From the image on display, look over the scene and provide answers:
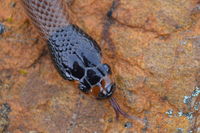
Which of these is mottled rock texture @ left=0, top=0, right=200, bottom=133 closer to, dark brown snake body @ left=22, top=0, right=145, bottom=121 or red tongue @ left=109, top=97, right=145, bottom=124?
red tongue @ left=109, top=97, right=145, bottom=124

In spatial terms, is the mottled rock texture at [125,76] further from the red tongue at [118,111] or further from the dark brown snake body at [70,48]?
the dark brown snake body at [70,48]

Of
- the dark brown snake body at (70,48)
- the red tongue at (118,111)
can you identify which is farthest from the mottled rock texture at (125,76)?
the dark brown snake body at (70,48)

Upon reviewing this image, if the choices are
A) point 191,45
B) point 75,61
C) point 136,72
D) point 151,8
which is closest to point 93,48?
point 75,61

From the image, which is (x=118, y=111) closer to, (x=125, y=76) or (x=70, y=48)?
(x=125, y=76)

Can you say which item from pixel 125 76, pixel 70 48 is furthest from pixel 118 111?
pixel 70 48

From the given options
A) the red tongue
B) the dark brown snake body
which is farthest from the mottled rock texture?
the dark brown snake body

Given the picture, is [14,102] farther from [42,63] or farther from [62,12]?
[62,12]
